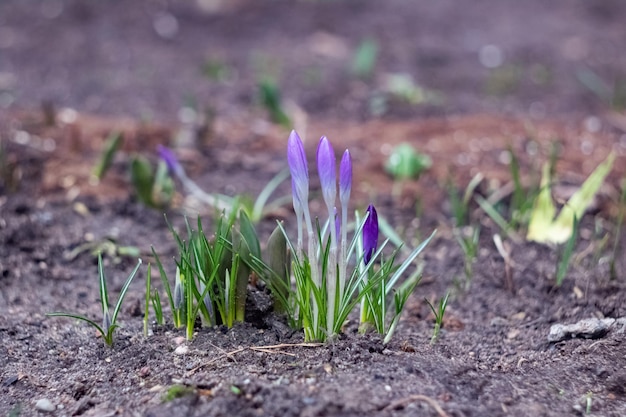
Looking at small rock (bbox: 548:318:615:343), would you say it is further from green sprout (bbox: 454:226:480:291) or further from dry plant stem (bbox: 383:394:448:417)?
dry plant stem (bbox: 383:394:448:417)

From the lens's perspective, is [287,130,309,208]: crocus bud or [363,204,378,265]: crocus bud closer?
[287,130,309,208]: crocus bud

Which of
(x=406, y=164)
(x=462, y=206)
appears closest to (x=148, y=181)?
(x=406, y=164)

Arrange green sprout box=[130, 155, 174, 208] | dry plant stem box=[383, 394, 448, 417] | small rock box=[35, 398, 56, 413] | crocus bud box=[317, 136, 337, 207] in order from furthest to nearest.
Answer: green sprout box=[130, 155, 174, 208] < small rock box=[35, 398, 56, 413] < crocus bud box=[317, 136, 337, 207] < dry plant stem box=[383, 394, 448, 417]

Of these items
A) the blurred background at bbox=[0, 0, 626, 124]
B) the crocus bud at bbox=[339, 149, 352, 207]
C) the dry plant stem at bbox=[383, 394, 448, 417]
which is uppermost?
the blurred background at bbox=[0, 0, 626, 124]

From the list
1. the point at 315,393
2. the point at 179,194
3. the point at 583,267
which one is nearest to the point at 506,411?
the point at 315,393

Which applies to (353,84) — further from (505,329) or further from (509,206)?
(505,329)

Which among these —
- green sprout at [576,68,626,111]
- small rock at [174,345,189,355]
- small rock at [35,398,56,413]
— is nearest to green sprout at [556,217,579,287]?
small rock at [174,345,189,355]

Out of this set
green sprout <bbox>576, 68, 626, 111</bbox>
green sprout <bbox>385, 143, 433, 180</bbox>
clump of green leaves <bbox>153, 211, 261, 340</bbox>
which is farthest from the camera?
green sprout <bbox>576, 68, 626, 111</bbox>

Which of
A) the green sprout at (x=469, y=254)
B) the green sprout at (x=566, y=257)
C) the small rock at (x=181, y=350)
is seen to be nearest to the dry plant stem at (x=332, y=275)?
the small rock at (x=181, y=350)
